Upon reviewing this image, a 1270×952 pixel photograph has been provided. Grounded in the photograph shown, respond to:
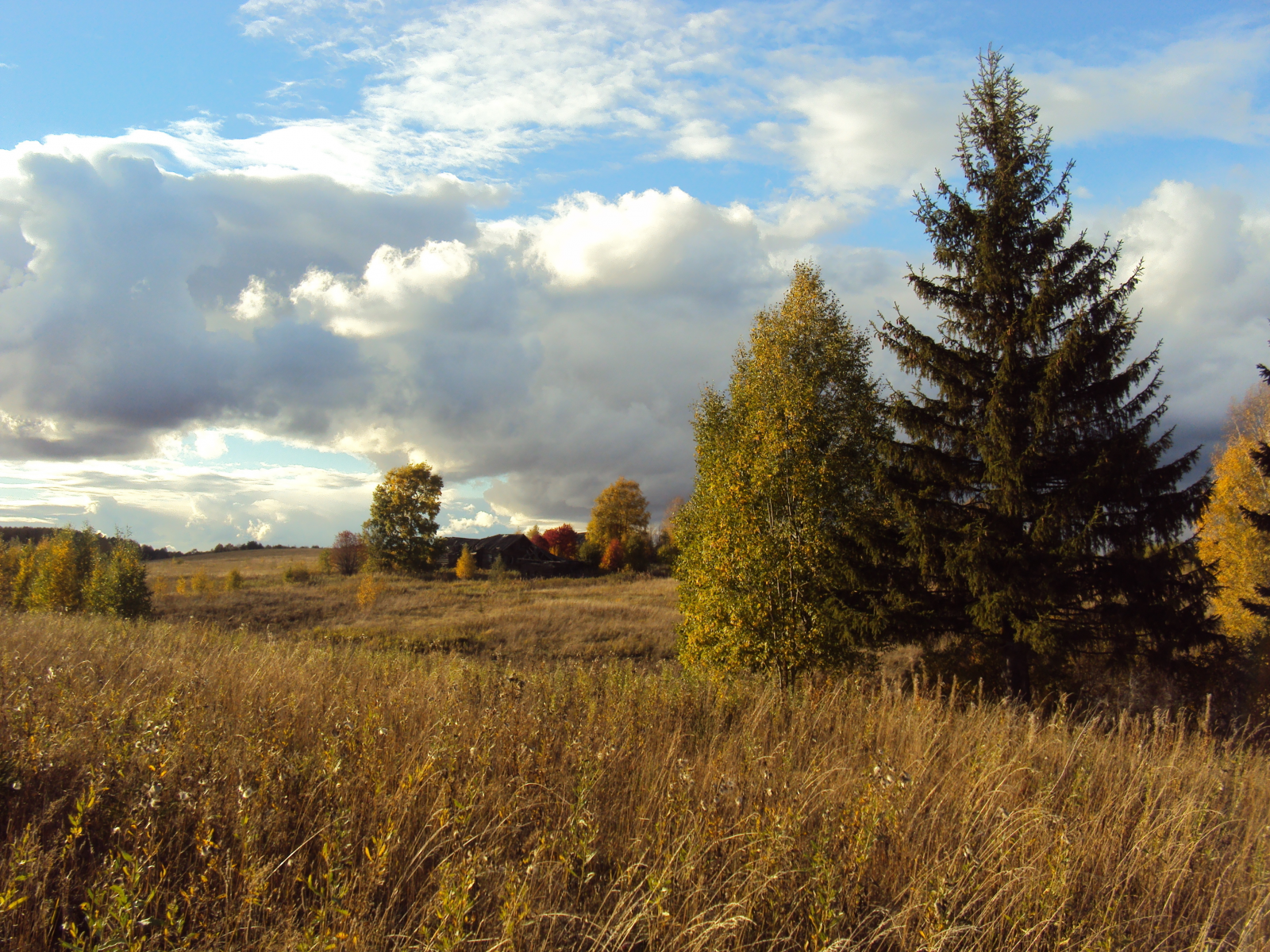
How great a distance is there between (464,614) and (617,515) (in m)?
40.1

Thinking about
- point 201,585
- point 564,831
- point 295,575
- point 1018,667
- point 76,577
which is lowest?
point 295,575

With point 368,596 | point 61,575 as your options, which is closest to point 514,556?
point 368,596

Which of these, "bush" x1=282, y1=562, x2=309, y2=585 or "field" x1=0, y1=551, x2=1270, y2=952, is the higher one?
"field" x1=0, y1=551, x2=1270, y2=952

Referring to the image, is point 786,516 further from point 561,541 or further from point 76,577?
point 561,541

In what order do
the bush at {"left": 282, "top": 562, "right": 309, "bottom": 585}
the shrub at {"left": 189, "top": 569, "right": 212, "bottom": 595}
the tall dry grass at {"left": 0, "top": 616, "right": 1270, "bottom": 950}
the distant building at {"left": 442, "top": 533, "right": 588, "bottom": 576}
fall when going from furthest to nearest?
the distant building at {"left": 442, "top": 533, "right": 588, "bottom": 576}
the bush at {"left": 282, "top": 562, "right": 309, "bottom": 585}
the shrub at {"left": 189, "top": 569, "right": 212, "bottom": 595}
the tall dry grass at {"left": 0, "top": 616, "right": 1270, "bottom": 950}

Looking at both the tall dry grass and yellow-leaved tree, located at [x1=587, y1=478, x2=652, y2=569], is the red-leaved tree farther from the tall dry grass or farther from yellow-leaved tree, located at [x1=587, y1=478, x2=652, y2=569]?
the tall dry grass

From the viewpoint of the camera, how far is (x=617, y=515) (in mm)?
74562

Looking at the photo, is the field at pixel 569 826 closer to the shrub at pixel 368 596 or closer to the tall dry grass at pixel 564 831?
the tall dry grass at pixel 564 831

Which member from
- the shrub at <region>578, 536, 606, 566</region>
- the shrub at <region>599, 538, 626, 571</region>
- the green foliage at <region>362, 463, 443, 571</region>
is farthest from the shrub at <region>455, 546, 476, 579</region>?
the shrub at <region>578, 536, 606, 566</region>

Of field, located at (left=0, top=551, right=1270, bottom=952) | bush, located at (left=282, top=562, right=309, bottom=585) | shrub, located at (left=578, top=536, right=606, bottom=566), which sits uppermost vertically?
field, located at (left=0, top=551, right=1270, bottom=952)

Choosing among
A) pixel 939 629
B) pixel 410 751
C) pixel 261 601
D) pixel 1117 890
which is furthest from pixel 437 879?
pixel 261 601

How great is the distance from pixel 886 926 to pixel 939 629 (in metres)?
13.6

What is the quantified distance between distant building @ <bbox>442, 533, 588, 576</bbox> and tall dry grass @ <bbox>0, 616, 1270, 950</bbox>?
59807 millimetres

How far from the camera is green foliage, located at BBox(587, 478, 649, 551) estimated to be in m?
73.7
